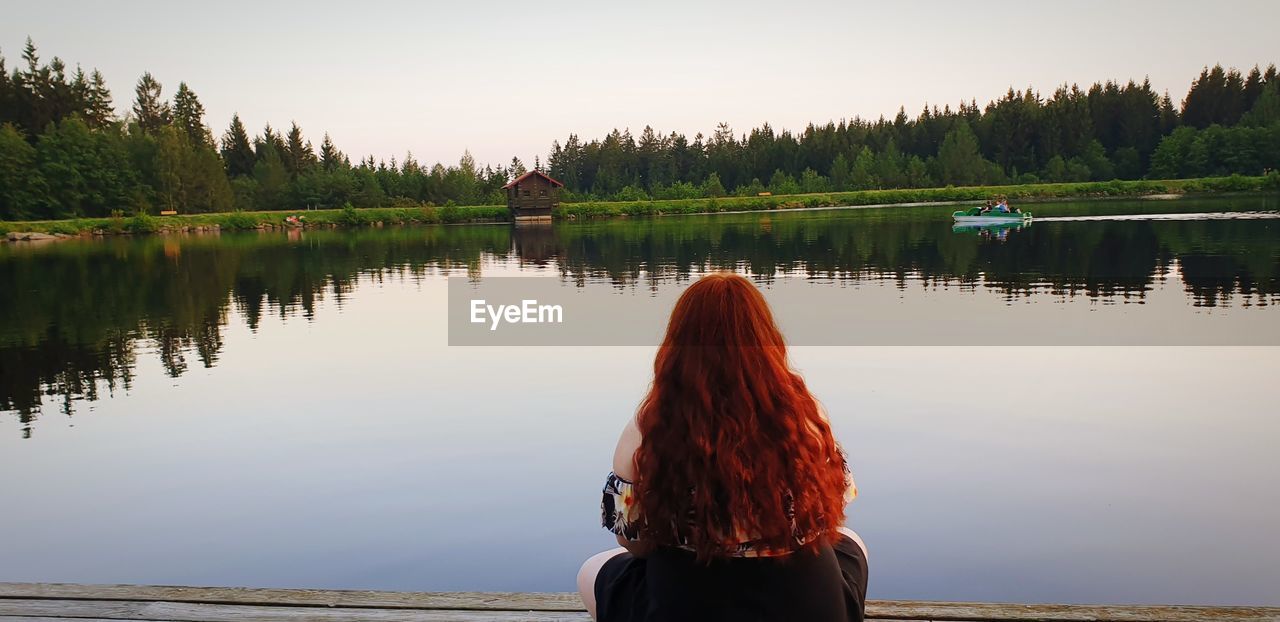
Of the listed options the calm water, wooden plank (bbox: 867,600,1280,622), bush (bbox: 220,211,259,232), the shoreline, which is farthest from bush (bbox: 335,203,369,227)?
wooden plank (bbox: 867,600,1280,622)

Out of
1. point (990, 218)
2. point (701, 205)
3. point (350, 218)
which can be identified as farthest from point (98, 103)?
point (990, 218)

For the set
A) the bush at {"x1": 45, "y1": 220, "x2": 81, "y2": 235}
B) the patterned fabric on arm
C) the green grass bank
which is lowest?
the patterned fabric on arm

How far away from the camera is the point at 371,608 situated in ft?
12.4

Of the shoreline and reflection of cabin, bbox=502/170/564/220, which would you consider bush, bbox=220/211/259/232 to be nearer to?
the shoreline

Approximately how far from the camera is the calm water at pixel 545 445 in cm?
647

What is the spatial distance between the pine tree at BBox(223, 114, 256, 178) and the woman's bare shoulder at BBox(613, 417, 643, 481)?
101 meters

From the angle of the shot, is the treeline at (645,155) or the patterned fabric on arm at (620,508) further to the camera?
the treeline at (645,155)

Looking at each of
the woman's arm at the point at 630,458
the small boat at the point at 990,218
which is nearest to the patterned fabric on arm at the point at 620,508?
the woman's arm at the point at 630,458

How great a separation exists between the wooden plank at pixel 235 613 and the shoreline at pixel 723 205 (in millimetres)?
69926

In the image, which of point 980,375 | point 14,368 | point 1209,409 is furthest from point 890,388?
point 14,368

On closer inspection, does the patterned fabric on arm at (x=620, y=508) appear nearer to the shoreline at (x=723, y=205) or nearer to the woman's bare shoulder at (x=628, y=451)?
the woman's bare shoulder at (x=628, y=451)

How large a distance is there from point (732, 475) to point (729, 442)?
8cm

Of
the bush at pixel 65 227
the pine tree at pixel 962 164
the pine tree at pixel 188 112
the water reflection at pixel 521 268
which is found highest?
the pine tree at pixel 188 112

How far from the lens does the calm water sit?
6469 mm
